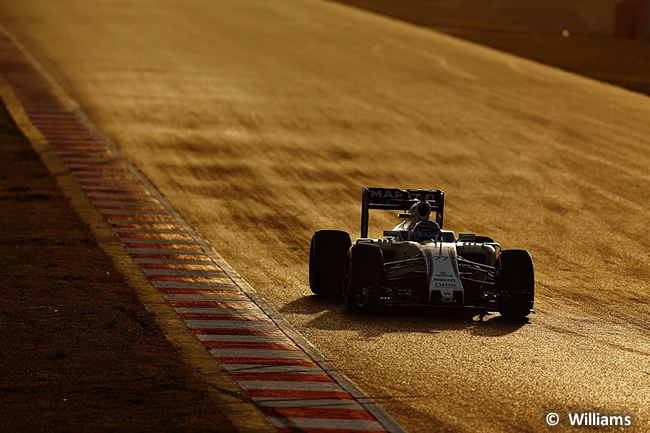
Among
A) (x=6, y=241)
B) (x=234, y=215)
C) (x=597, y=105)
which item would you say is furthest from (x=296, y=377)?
(x=597, y=105)

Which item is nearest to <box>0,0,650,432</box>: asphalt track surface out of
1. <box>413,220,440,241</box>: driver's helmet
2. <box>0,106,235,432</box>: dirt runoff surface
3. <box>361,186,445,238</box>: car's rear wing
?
<box>413,220,440,241</box>: driver's helmet

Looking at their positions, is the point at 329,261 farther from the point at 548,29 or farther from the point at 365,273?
the point at 548,29

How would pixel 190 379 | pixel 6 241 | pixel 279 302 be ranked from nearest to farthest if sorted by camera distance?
pixel 190 379
pixel 279 302
pixel 6 241

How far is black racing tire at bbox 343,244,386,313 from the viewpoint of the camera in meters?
17.1

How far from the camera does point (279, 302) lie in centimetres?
1838

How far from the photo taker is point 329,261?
60.3ft

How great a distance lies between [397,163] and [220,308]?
15.7 meters

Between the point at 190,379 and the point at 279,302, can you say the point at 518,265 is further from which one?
the point at 190,379

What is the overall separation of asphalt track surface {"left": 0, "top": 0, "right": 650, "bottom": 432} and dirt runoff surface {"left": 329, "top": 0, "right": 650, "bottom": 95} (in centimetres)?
188

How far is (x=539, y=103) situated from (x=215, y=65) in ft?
44.4

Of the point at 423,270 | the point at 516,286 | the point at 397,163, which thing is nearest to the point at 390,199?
the point at 423,270

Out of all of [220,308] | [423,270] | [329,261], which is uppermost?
[423,270]

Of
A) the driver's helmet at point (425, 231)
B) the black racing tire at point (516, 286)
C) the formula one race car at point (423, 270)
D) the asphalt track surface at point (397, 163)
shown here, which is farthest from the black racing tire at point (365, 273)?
the black racing tire at point (516, 286)

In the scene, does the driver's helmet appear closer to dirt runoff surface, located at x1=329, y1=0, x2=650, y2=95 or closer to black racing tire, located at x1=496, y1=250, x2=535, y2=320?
black racing tire, located at x1=496, y1=250, x2=535, y2=320
